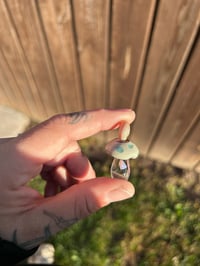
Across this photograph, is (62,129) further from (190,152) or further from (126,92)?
(190,152)

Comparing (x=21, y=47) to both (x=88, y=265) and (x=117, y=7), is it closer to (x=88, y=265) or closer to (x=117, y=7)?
(x=117, y=7)

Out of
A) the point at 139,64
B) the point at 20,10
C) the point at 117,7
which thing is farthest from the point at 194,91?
the point at 20,10

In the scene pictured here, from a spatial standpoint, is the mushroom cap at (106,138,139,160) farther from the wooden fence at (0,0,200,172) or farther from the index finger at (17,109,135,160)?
the wooden fence at (0,0,200,172)

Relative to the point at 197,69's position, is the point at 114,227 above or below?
below

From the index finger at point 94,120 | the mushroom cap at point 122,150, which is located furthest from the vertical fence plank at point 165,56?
the mushroom cap at point 122,150

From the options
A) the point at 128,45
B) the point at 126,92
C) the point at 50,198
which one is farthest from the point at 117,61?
the point at 50,198

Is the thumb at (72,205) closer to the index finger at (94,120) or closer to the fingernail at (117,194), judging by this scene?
the fingernail at (117,194)
